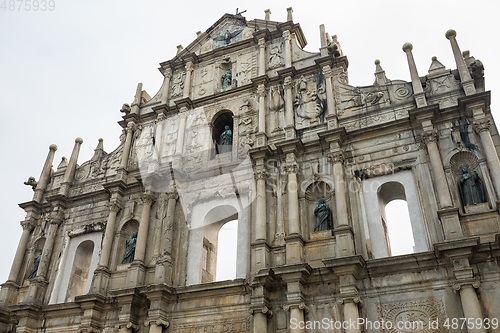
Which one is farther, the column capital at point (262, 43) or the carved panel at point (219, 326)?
the column capital at point (262, 43)

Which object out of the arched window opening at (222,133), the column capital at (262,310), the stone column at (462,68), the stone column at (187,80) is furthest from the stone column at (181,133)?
the stone column at (462,68)

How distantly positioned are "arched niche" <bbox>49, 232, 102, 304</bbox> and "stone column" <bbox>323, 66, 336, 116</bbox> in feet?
27.8

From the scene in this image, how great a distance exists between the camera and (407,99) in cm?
1286

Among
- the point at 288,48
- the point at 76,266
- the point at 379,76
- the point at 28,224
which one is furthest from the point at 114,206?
the point at 379,76

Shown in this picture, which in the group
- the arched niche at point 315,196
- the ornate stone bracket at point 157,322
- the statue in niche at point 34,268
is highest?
the arched niche at point 315,196

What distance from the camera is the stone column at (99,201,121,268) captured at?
1372 centimetres

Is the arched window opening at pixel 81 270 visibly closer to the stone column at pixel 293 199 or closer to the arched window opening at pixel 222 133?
the arched window opening at pixel 222 133

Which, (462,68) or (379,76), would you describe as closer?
(462,68)

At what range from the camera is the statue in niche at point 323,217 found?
11773 mm

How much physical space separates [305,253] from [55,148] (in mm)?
11348

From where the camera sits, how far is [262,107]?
14492 millimetres

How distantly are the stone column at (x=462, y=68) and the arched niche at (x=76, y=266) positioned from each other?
39.1 ft

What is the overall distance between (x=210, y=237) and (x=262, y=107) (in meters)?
4.45

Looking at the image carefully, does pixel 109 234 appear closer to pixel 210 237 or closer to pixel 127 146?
pixel 210 237
